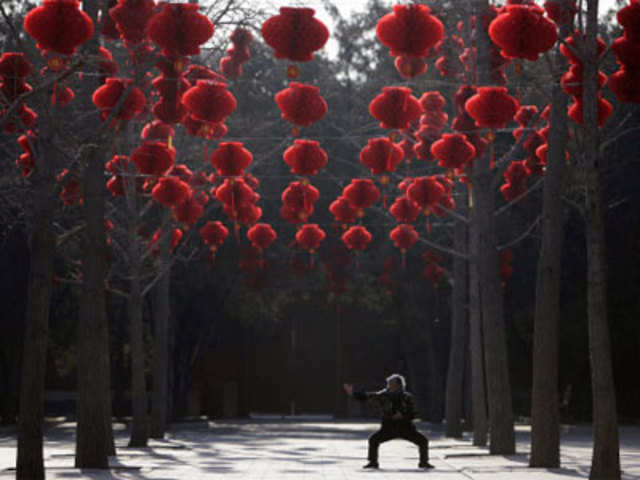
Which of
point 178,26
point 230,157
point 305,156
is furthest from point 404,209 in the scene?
point 178,26

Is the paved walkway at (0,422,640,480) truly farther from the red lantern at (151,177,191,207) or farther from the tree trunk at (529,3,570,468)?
the red lantern at (151,177,191,207)

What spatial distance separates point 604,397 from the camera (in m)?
14.6

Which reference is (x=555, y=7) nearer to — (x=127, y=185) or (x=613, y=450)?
(x=613, y=450)

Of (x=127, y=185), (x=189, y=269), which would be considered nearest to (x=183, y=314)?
(x=189, y=269)

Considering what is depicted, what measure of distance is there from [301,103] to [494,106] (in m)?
2.86

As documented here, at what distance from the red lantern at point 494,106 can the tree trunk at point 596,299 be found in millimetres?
1766

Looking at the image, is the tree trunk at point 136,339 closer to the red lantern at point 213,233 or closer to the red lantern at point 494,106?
the red lantern at point 213,233

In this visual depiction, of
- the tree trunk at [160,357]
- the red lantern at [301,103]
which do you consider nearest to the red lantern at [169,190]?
the red lantern at [301,103]

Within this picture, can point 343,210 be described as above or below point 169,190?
above

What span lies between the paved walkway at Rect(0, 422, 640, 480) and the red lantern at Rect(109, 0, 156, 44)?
6278 mm

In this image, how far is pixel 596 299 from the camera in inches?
582

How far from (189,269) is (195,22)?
99.3 feet

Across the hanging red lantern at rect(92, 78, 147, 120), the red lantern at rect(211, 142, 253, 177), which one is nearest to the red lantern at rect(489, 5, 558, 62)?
the hanging red lantern at rect(92, 78, 147, 120)

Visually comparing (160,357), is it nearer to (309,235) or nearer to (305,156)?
(309,235)
